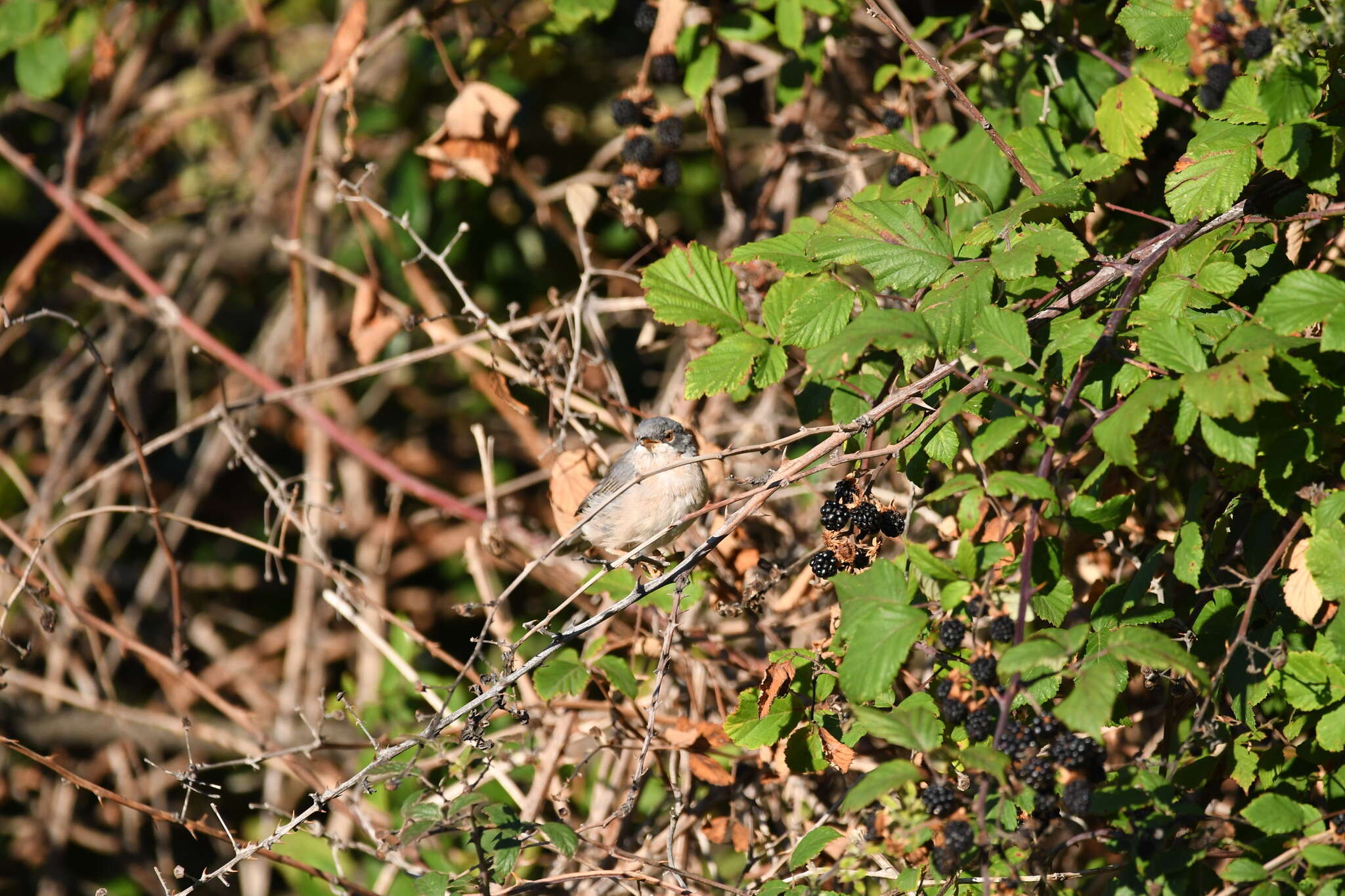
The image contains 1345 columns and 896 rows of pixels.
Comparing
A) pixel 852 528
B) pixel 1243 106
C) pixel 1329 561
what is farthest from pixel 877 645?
pixel 1243 106

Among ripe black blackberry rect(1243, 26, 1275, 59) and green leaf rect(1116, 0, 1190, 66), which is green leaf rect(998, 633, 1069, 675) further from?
green leaf rect(1116, 0, 1190, 66)

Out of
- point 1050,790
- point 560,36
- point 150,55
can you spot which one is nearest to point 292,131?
point 150,55

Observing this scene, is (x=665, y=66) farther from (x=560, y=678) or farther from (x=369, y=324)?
(x=560, y=678)

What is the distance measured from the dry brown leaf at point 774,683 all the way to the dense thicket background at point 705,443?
15 millimetres

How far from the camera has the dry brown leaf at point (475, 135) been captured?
4129 mm

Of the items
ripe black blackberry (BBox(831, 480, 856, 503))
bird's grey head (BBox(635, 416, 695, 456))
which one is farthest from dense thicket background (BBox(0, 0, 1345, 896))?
bird's grey head (BBox(635, 416, 695, 456))

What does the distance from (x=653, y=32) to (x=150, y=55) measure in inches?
132

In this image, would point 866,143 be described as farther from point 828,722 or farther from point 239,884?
point 239,884

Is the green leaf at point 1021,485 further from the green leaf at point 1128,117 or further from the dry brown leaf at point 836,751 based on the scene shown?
the green leaf at point 1128,117

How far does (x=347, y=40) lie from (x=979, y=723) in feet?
11.2

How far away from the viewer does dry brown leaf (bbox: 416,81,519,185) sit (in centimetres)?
413

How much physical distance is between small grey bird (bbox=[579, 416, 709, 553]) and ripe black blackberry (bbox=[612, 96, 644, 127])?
1110 millimetres

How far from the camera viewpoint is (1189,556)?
97.9 inches

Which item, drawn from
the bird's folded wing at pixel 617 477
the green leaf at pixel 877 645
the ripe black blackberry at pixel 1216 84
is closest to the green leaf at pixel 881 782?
the green leaf at pixel 877 645
